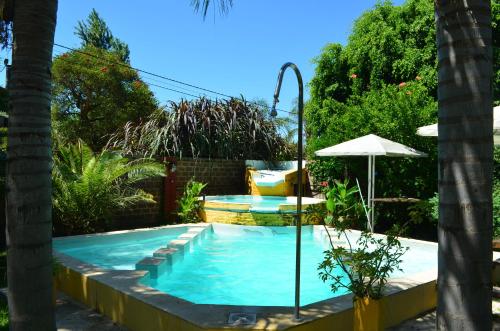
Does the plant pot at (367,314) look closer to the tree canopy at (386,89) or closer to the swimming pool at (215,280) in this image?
the swimming pool at (215,280)

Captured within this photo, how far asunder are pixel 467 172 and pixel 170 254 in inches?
220

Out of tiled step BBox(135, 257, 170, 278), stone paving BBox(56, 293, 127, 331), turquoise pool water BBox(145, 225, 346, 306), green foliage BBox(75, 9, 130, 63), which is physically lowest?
Answer: turquoise pool water BBox(145, 225, 346, 306)

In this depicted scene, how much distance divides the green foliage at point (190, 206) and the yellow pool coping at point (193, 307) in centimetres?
567

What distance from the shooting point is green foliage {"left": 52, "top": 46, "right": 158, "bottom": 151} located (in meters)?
22.6

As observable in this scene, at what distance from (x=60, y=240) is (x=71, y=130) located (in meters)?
16.4

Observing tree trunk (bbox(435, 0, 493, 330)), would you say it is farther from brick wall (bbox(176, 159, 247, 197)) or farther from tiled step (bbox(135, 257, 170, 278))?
brick wall (bbox(176, 159, 247, 197))

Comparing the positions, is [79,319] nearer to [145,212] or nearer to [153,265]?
[153,265]

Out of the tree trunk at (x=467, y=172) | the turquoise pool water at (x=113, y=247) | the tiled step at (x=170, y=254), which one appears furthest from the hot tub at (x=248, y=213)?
the tree trunk at (x=467, y=172)

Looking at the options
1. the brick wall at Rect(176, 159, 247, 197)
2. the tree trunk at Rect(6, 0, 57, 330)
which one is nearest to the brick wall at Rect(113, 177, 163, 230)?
the brick wall at Rect(176, 159, 247, 197)

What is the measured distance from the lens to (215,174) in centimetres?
1431

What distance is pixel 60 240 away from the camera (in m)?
7.86

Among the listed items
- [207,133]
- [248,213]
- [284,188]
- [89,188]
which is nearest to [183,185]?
[207,133]

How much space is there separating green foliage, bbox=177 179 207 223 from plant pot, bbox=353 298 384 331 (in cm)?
794

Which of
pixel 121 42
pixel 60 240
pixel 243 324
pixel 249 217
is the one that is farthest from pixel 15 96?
pixel 121 42
